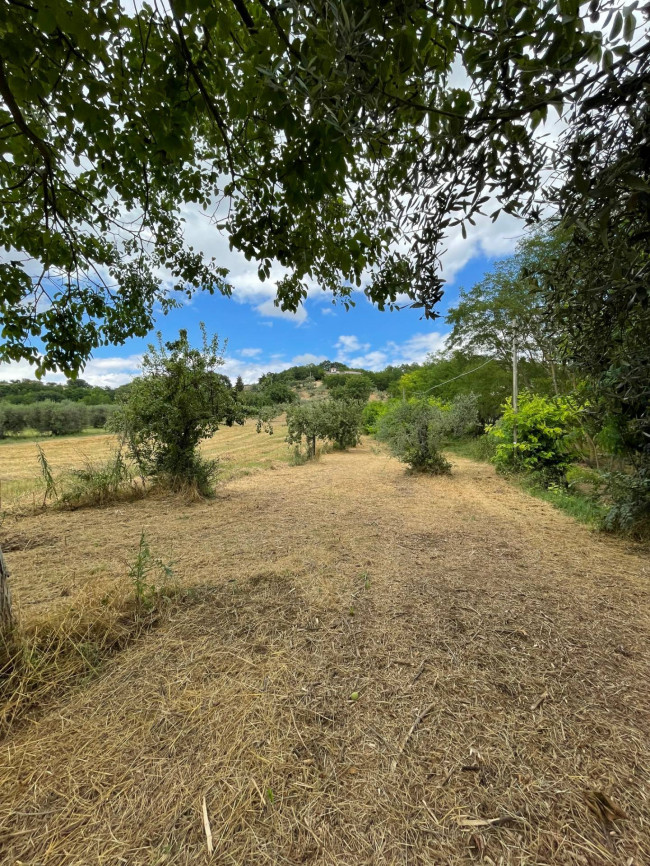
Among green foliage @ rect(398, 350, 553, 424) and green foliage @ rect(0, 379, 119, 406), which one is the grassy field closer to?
green foliage @ rect(398, 350, 553, 424)

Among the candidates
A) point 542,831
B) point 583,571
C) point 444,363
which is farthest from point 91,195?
point 444,363

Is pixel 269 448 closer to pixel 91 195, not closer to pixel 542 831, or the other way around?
pixel 91 195

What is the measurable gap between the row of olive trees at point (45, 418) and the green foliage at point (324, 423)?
87.6 feet

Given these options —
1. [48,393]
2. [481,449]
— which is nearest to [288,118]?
[481,449]

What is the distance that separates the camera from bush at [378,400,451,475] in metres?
9.28

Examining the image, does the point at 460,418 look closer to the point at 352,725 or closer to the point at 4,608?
the point at 352,725

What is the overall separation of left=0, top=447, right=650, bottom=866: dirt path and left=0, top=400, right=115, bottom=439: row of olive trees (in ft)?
119

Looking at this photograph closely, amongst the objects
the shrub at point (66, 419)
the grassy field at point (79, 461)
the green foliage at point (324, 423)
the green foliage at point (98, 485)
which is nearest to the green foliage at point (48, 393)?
the shrub at point (66, 419)

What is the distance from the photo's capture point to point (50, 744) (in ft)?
4.59

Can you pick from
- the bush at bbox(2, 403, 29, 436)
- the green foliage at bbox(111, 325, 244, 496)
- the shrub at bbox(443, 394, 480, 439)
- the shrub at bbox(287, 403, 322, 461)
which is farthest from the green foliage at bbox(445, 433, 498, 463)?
the bush at bbox(2, 403, 29, 436)

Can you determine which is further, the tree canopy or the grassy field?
the grassy field

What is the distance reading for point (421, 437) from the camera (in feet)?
30.9

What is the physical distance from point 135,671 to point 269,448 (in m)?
16.4

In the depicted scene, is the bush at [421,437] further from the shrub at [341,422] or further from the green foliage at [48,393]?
the green foliage at [48,393]
